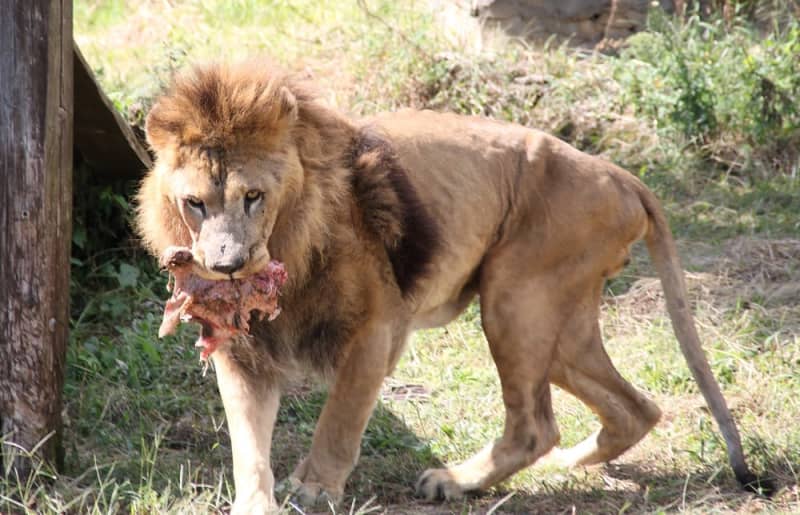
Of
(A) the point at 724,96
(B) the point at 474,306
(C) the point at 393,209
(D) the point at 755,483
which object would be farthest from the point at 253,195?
(A) the point at 724,96

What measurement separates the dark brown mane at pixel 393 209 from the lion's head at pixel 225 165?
30 centimetres

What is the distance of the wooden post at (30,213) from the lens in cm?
386

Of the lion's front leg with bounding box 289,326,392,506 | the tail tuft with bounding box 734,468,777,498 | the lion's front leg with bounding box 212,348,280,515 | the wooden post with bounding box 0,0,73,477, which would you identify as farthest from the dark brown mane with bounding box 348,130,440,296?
the tail tuft with bounding box 734,468,777,498

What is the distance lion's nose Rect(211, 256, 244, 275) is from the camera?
11.3 ft

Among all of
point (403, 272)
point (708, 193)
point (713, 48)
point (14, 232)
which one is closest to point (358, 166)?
point (403, 272)

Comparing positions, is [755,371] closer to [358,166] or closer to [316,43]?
[358,166]

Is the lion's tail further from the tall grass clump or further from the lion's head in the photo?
the tall grass clump

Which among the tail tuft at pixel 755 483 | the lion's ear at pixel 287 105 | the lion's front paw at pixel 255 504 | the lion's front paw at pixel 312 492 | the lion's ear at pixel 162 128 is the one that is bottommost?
the lion's front paw at pixel 312 492

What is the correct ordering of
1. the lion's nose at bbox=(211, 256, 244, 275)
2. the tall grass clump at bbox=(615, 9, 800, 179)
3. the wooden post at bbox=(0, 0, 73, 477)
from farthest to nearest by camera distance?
the tall grass clump at bbox=(615, 9, 800, 179)
the wooden post at bbox=(0, 0, 73, 477)
the lion's nose at bbox=(211, 256, 244, 275)

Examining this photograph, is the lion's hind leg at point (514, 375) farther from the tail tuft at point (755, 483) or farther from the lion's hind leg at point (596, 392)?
the tail tuft at point (755, 483)

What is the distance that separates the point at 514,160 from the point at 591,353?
84 centimetres

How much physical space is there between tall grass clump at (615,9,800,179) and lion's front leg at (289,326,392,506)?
4.34 m

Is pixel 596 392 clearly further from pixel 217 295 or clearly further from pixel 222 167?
pixel 222 167

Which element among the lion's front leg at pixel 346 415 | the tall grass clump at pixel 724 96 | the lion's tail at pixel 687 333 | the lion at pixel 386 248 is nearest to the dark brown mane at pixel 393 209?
the lion at pixel 386 248
